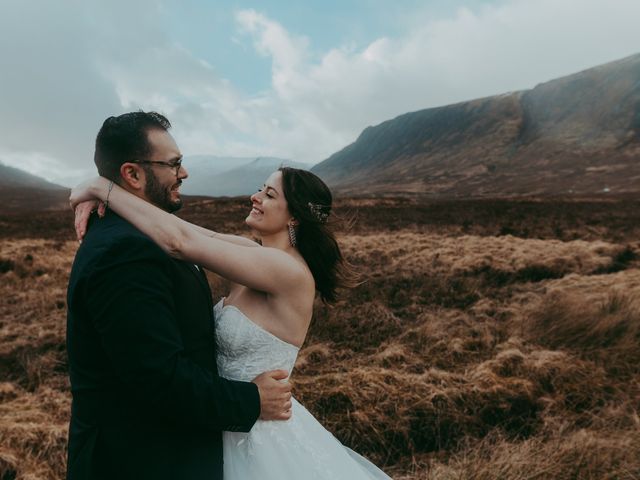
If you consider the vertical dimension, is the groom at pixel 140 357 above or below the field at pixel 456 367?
above

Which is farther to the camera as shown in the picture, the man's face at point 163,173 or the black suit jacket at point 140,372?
the man's face at point 163,173

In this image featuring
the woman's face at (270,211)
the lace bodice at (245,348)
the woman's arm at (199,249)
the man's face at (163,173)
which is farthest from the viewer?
the woman's face at (270,211)

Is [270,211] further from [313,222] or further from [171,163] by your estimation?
[171,163]

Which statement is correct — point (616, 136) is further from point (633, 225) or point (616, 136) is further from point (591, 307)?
point (591, 307)

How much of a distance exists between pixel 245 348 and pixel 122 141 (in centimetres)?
100

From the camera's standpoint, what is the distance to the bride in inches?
69.8

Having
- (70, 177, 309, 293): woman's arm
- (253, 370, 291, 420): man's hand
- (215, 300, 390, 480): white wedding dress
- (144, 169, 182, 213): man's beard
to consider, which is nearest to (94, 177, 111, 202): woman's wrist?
(70, 177, 309, 293): woman's arm

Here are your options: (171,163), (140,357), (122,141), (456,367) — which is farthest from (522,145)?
(140,357)

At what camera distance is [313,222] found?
2.46 m

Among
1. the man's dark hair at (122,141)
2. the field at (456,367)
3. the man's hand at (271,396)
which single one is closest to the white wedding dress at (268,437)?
the man's hand at (271,396)

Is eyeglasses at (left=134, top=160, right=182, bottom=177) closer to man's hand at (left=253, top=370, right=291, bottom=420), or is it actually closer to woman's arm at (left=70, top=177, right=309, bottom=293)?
woman's arm at (left=70, top=177, right=309, bottom=293)

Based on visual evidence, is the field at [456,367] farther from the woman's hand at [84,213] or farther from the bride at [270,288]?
the woman's hand at [84,213]

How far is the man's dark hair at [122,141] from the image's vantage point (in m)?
1.78

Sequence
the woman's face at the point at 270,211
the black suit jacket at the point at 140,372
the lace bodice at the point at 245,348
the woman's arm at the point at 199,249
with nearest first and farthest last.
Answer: the black suit jacket at the point at 140,372 → the woman's arm at the point at 199,249 → the lace bodice at the point at 245,348 → the woman's face at the point at 270,211
